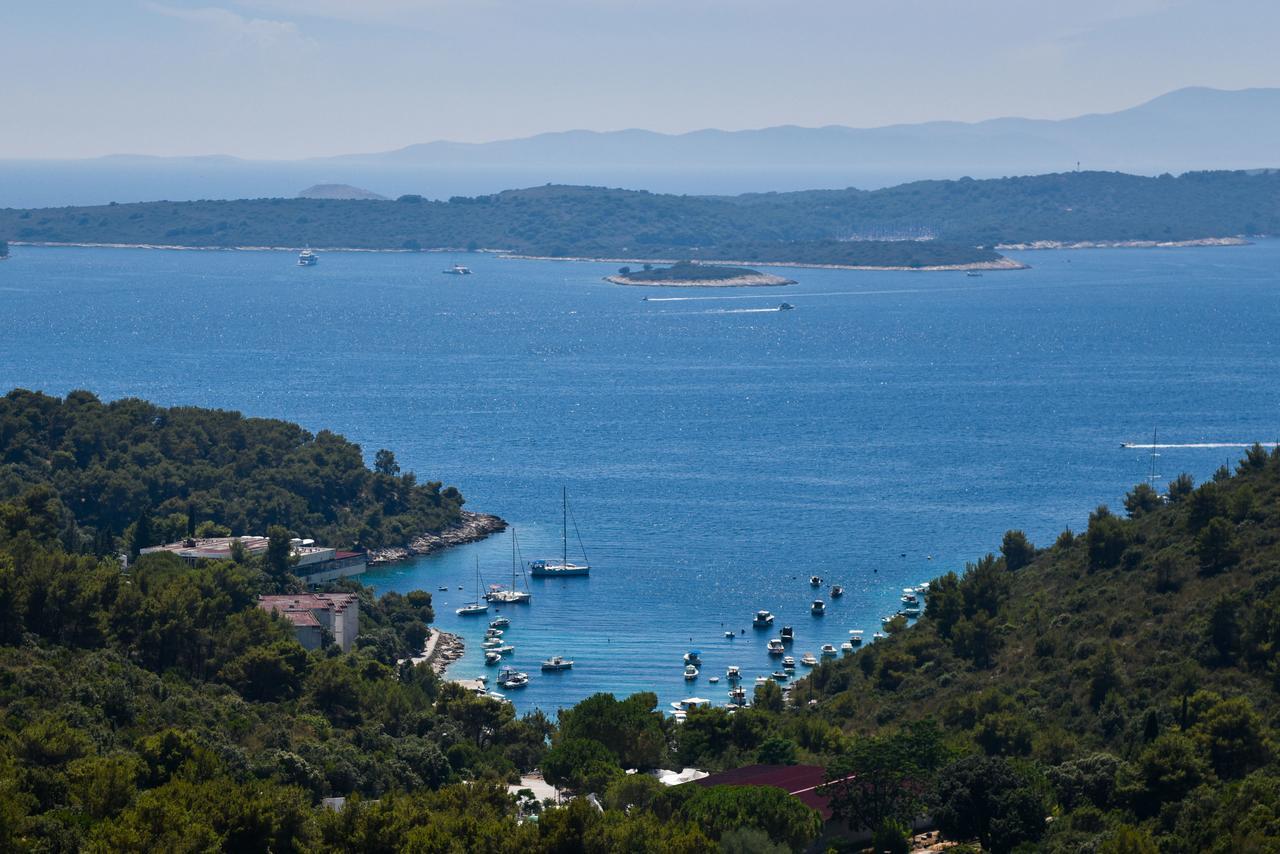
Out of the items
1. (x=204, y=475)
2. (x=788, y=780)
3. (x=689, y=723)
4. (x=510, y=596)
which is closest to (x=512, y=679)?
(x=510, y=596)

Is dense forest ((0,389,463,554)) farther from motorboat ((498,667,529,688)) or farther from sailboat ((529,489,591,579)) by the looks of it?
motorboat ((498,667,529,688))

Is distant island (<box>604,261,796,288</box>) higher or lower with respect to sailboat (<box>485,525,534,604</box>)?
higher

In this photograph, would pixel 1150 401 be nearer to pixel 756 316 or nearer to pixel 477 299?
pixel 756 316

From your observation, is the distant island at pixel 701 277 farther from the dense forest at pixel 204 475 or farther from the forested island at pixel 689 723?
the forested island at pixel 689 723

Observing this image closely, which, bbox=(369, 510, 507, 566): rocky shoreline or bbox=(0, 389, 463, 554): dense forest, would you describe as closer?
bbox=(369, 510, 507, 566): rocky shoreline

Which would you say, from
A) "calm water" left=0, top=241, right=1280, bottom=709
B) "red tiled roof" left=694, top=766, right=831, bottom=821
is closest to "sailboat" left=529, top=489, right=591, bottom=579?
"calm water" left=0, top=241, right=1280, bottom=709

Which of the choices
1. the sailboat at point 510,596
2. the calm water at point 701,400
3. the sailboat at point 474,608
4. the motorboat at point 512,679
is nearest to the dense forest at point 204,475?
the calm water at point 701,400
